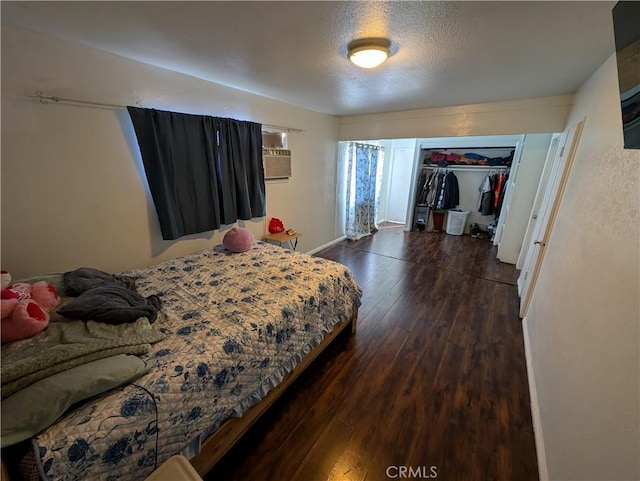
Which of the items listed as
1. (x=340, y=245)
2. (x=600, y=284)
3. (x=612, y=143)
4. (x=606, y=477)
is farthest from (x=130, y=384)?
(x=340, y=245)

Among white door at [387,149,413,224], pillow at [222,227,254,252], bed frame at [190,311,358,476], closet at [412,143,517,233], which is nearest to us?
bed frame at [190,311,358,476]

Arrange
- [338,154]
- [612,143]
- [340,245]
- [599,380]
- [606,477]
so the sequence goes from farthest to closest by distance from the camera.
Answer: [340,245], [338,154], [612,143], [599,380], [606,477]

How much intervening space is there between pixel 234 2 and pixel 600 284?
2176 mm

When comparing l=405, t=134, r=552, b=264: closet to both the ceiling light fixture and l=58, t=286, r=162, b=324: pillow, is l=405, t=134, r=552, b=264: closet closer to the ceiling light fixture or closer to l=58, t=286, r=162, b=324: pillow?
the ceiling light fixture

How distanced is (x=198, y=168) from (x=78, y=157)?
2.79ft

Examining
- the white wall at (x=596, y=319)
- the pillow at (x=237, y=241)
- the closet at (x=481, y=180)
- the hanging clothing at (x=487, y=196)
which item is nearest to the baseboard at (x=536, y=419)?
the white wall at (x=596, y=319)

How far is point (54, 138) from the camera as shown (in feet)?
5.55

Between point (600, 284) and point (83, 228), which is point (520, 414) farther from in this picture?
point (83, 228)

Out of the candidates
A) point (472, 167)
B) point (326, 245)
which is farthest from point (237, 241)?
point (472, 167)

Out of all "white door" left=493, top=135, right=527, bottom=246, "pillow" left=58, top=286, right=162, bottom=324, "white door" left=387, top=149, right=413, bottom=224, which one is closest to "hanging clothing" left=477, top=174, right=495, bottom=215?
"white door" left=493, top=135, right=527, bottom=246

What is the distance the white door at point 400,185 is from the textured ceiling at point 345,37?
3701 millimetres

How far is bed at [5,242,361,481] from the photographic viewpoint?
890mm

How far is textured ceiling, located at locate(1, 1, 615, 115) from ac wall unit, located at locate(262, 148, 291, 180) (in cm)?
91

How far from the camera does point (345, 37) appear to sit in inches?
59.1
